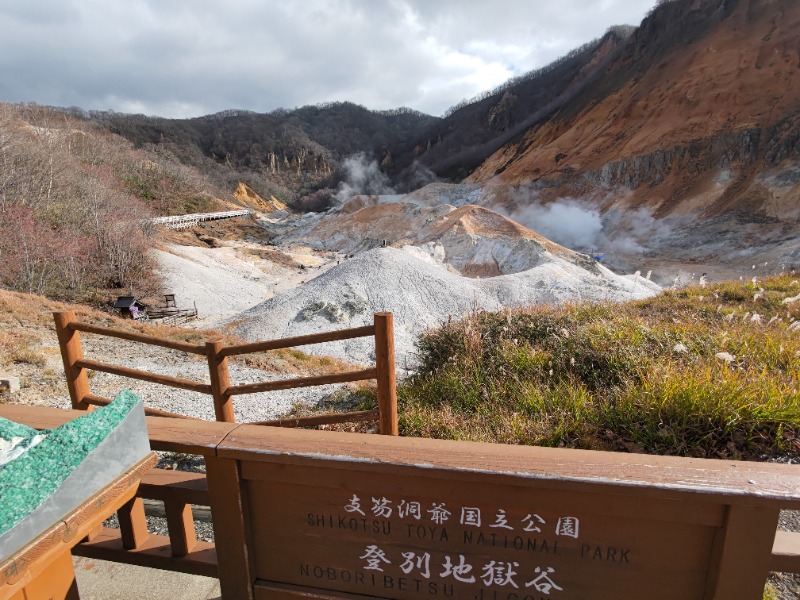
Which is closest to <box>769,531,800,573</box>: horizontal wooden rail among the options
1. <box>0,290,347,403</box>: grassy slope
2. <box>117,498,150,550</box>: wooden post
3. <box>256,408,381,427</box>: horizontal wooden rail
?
<box>117,498,150,550</box>: wooden post

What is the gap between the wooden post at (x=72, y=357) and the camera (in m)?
4.12

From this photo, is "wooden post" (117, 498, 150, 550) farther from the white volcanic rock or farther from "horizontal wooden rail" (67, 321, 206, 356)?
the white volcanic rock

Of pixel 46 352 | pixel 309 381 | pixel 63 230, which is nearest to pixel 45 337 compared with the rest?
pixel 46 352

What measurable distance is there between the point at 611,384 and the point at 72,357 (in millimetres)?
5250

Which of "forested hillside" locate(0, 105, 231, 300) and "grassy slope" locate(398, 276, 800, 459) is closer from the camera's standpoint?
"grassy slope" locate(398, 276, 800, 459)

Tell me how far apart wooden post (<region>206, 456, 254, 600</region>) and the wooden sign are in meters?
0.04

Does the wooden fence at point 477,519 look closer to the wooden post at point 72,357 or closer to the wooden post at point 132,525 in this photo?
the wooden post at point 132,525

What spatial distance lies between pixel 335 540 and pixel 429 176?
243ft

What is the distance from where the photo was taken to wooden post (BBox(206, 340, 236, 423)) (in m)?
3.81

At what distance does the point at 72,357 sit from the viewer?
4219 mm

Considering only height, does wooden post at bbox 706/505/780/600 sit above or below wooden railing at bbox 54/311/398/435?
above

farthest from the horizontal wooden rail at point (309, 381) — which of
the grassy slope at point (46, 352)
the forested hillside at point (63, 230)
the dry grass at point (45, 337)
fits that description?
the forested hillside at point (63, 230)

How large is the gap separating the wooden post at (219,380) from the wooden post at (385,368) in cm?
132

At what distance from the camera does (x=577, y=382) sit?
461cm
